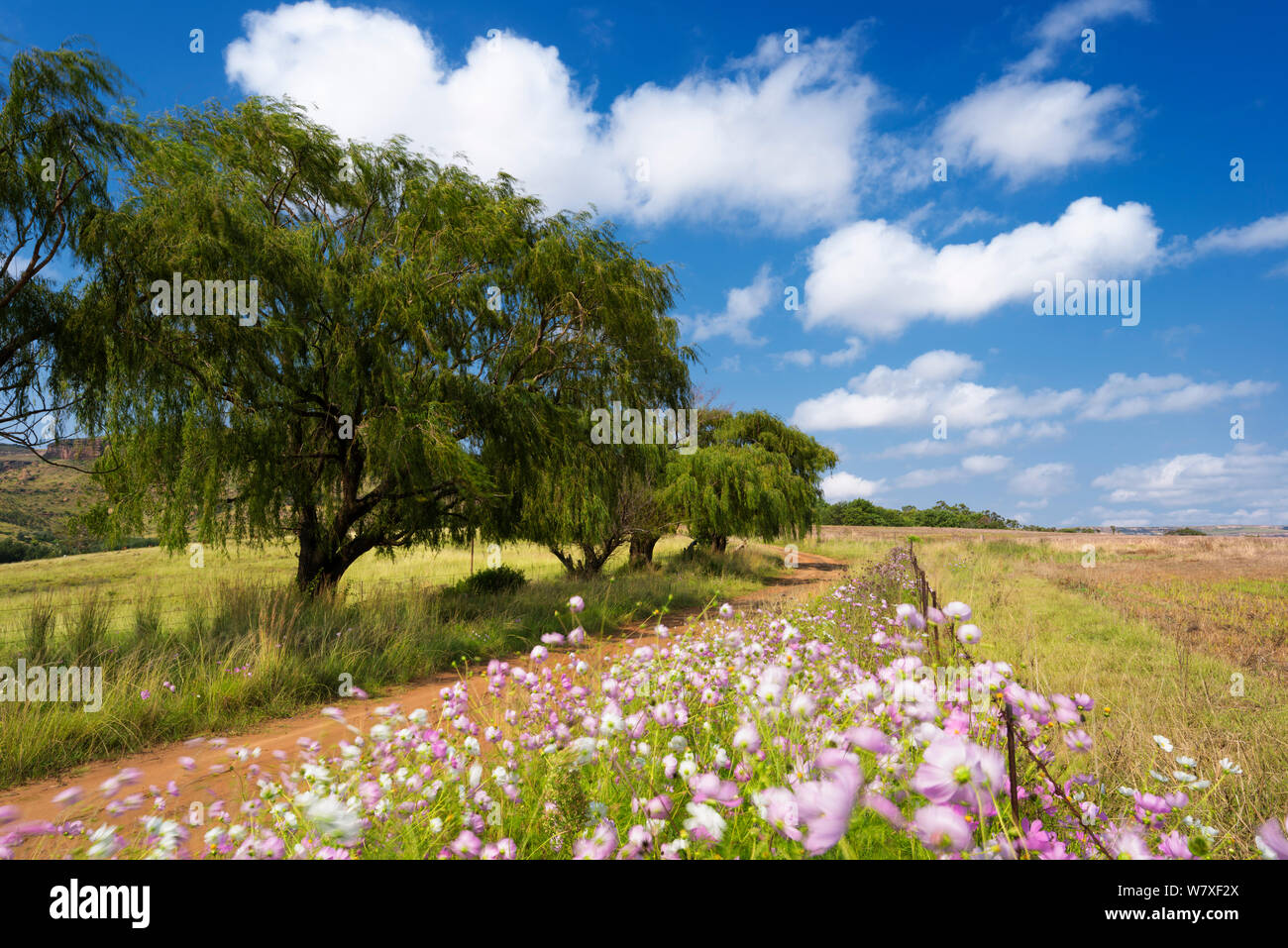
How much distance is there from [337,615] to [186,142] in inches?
261

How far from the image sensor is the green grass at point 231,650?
14.3 feet

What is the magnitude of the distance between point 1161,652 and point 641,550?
13.1m

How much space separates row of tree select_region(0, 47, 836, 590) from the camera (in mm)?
6012

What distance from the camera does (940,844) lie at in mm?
878

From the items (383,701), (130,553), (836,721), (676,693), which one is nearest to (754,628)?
(676,693)

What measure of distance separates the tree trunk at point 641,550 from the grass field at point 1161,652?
804cm

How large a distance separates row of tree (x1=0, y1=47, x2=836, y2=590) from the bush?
1786 mm

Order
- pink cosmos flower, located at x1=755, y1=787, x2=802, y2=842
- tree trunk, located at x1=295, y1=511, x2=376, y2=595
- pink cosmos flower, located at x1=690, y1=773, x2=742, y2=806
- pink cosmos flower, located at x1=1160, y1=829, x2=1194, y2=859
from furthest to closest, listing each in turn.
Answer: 1. tree trunk, located at x1=295, y1=511, x2=376, y2=595
2. pink cosmos flower, located at x1=690, y1=773, x2=742, y2=806
3. pink cosmos flower, located at x1=1160, y1=829, x2=1194, y2=859
4. pink cosmos flower, located at x1=755, y1=787, x2=802, y2=842

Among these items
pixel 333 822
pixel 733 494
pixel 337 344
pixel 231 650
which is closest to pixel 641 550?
pixel 733 494

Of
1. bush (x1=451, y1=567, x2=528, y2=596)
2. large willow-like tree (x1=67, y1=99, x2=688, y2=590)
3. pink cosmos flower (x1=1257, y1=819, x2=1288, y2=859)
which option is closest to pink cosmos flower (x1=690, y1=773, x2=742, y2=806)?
pink cosmos flower (x1=1257, y1=819, x2=1288, y2=859)

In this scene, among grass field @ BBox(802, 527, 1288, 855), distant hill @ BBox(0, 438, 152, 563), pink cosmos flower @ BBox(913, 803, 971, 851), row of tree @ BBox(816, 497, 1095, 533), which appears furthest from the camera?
row of tree @ BBox(816, 497, 1095, 533)

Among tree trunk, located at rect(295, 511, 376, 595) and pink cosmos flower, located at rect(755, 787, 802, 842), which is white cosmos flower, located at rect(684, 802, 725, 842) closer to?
pink cosmos flower, located at rect(755, 787, 802, 842)

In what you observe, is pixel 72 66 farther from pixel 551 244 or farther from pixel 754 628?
pixel 754 628

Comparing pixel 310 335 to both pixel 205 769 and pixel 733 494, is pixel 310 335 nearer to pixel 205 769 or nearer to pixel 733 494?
pixel 205 769
